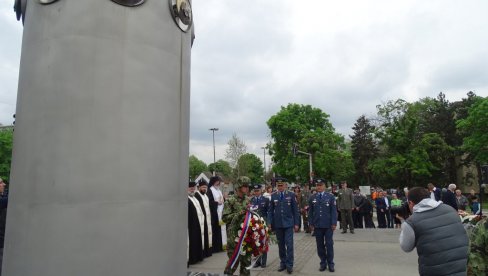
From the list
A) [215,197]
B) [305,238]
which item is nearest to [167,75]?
[215,197]

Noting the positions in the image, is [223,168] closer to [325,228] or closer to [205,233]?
[205,233]

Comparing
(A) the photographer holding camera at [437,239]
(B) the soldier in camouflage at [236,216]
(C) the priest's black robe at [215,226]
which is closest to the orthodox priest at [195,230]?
(C) the priest's black robe at [215,226]

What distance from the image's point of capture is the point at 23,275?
8.66ft

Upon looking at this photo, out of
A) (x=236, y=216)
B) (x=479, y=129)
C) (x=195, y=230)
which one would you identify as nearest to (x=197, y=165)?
(x=479, y=129)

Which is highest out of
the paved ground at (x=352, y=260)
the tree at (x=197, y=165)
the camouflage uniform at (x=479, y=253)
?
the tree at (x=197, y=165)

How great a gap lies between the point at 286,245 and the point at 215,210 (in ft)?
10.7

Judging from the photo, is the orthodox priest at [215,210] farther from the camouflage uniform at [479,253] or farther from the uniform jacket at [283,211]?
the camouflage uniform at [479,253]

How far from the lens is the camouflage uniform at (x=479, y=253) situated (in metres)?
4.53

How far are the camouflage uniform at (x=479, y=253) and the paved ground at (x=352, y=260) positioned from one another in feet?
13.3

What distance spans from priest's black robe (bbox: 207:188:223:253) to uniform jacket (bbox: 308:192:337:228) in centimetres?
308

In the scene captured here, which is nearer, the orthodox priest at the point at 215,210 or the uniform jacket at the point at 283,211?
the uniform jacket at the point at 283,211

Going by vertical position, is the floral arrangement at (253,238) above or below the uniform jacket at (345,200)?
below

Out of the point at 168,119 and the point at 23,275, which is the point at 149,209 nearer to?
the point at 168,119

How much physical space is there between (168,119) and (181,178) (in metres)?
0.47
